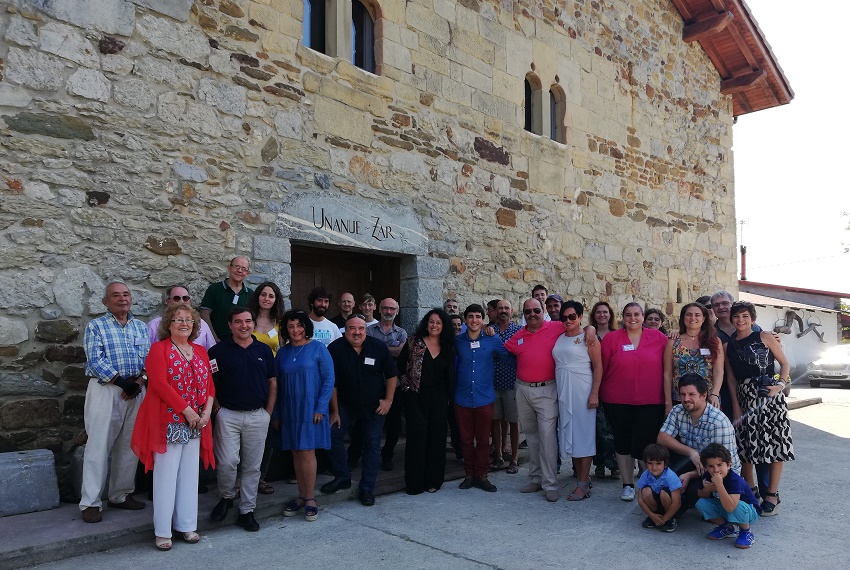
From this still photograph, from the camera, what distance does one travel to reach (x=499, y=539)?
4.01 meters

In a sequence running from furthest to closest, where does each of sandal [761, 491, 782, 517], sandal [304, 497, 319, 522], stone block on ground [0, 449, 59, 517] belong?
sandal [761, 491, 782, 517]
sandal [304, 497, 319, 522]
stone block on ground [0, 449, 59, 517]

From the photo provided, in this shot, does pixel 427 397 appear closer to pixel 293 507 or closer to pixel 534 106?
pixel 293 507

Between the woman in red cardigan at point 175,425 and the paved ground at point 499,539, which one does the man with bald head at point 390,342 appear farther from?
the woman in red cardigan at point 175,425

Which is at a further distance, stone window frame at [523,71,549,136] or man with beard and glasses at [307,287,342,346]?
stone window frame at [523,71,549,136]

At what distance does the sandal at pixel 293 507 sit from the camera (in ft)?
14.4

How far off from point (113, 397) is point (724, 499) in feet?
12.4

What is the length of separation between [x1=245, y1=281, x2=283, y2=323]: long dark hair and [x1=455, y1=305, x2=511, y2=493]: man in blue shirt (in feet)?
4.72

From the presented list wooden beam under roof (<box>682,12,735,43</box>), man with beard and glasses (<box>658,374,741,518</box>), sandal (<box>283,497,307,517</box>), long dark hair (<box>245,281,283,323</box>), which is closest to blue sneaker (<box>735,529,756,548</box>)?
man with beard and glasses (<box>658,374,741,518</box>)

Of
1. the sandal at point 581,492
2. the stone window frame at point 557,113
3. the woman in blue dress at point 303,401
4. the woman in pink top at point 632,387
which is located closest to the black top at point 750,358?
the woman in pink top at point 632,387

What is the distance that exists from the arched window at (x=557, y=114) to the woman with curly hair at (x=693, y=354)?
14.2ft

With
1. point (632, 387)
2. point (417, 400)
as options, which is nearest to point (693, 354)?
point (632, 387)

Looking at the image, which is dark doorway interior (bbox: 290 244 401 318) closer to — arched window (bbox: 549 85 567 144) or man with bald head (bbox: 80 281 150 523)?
man with bald head (bbox: 80 281 150 523)

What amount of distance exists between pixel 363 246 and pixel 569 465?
9.25 ft

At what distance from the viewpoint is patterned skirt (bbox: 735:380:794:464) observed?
4.61 meters
